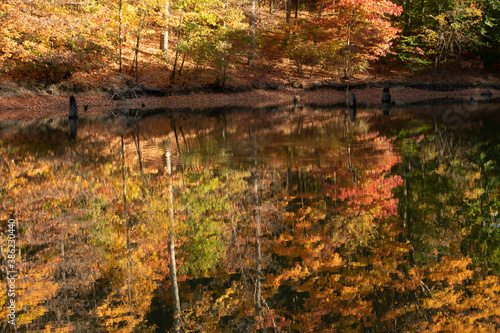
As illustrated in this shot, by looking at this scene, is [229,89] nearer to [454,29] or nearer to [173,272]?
[454,29]

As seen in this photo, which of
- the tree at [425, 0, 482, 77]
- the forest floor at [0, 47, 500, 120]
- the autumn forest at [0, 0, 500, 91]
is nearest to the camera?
the forest floor at [0, 47, 500, 120]

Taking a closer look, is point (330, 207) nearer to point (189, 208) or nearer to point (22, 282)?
point (189, 208)

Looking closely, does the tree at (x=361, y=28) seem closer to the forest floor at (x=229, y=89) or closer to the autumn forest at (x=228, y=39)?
the autumn forest at (x=228, y=39)

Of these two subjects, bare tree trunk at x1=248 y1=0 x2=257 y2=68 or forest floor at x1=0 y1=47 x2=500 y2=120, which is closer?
forest floor at x1=0 y1=47 x2=500 y2=120

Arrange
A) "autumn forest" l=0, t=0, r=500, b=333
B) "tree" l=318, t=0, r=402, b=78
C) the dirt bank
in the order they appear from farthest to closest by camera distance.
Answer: "tree" l=318, t=0, r=402, b=78, the dirt bank, "autumn forest" l=0, t=0, r=500, b=333

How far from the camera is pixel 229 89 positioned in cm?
3700

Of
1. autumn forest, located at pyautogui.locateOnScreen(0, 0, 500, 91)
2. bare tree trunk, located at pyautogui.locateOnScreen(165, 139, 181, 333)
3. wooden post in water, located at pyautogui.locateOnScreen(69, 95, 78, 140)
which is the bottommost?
bare tree trunk, located at pyautogui.locateOnScreen(165, 139, 181, 333)

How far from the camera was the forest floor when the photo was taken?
27.8 m

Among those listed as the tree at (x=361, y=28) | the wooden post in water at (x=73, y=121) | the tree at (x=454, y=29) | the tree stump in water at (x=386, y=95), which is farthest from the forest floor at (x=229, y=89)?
the tree at (x=361, y=28)

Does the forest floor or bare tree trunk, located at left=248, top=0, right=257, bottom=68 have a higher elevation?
bare tree trunk, located at left=248, top=0, right=257, bottom=68

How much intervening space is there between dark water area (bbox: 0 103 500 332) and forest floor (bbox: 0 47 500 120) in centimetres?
1556

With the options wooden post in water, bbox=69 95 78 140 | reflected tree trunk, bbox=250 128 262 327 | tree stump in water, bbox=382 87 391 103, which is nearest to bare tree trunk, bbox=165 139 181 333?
reflected tree trunk, bbox=250 128 262 327

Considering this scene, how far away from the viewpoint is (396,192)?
333 inches

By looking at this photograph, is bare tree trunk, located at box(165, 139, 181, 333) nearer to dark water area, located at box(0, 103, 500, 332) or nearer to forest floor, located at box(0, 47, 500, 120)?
dark water area, located at box(0, 103, 500, 332)
